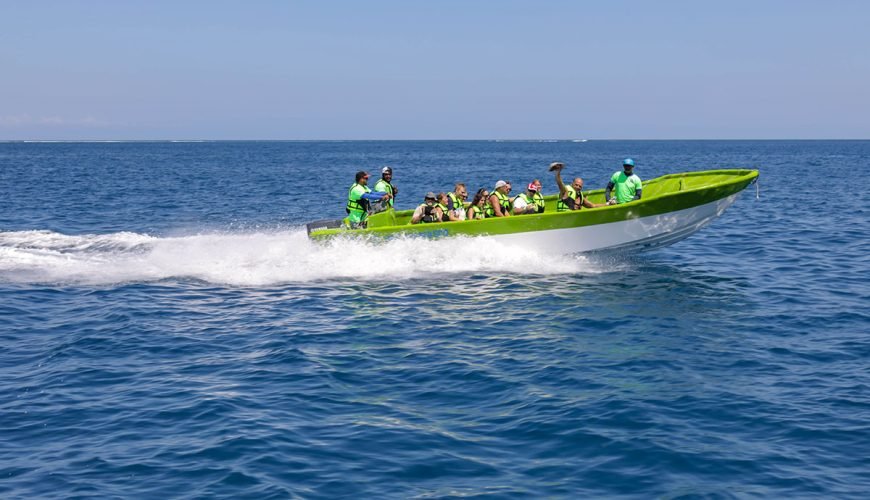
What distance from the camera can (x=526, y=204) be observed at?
18484 millimetres

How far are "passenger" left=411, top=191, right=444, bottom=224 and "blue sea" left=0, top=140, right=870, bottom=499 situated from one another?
634mm

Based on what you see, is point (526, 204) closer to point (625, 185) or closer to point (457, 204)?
point (457, 204)

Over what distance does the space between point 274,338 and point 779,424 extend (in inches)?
299

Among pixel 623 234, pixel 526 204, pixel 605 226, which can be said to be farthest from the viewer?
pixel 526 204

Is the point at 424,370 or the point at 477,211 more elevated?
the point at 477,211

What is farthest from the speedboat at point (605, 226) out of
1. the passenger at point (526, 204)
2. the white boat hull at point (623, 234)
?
the passenger at point (526, 204)

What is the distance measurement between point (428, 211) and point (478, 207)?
47.0 inches

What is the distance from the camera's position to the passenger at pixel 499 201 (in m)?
→ 18.6

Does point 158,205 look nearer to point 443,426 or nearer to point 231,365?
point 231,365

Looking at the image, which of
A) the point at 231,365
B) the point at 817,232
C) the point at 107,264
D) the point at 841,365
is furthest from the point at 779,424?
the point at 817,232

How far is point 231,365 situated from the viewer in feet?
38.2

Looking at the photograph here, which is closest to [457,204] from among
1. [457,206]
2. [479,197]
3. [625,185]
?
[457,206]

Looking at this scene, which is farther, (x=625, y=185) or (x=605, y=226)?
(x=625, y=185)

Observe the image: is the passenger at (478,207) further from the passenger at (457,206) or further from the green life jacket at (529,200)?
the green life jacket at (529,200)
